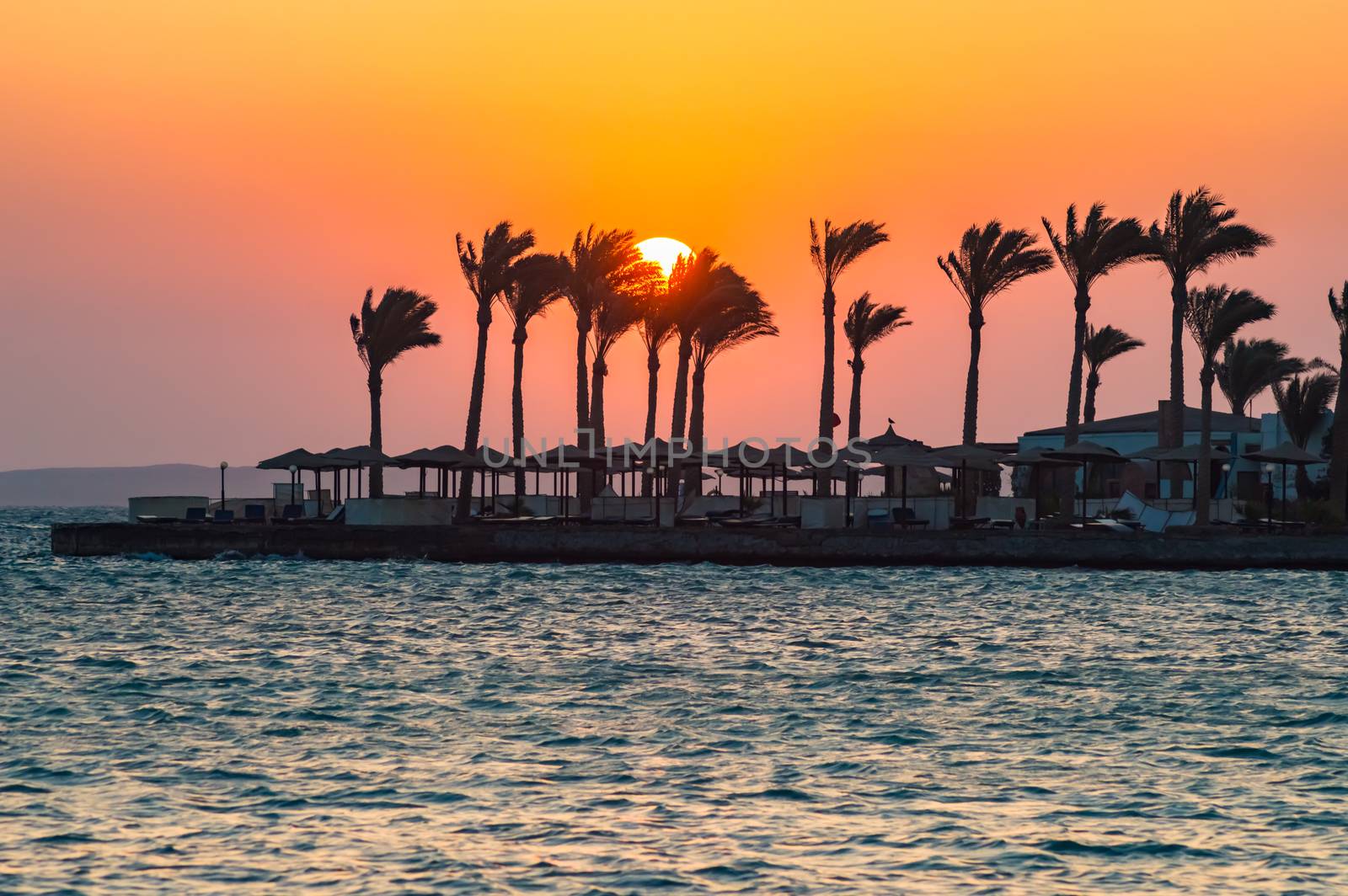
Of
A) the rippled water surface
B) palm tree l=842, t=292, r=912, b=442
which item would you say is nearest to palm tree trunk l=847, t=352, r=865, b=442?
palm tree l=842, t=292, r=912, b=442

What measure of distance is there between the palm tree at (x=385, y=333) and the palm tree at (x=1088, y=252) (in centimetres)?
2434

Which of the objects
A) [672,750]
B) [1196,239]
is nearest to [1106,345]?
[1196,239]

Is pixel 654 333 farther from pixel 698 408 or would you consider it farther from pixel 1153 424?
pixel 1153 424

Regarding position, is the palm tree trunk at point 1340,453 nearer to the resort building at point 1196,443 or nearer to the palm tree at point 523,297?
the resort building at point 1196,443

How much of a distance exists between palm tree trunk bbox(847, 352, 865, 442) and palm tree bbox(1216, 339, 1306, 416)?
66.1ft

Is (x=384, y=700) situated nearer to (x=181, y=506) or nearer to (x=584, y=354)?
(x=181, y=506)

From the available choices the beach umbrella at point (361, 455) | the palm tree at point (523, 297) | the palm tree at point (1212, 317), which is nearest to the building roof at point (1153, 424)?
the palm tree at point (1212, 317)

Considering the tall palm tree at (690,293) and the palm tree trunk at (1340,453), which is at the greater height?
the tall palm tree at (690,293)

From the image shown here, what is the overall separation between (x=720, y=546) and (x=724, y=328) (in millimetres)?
19674

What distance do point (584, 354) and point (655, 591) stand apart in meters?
26.2

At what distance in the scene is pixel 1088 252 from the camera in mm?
51906

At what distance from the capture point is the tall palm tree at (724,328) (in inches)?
2357

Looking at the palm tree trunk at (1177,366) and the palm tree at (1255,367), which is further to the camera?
the palm tree at (1255,367)

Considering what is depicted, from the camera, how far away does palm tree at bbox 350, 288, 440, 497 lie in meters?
60.3
